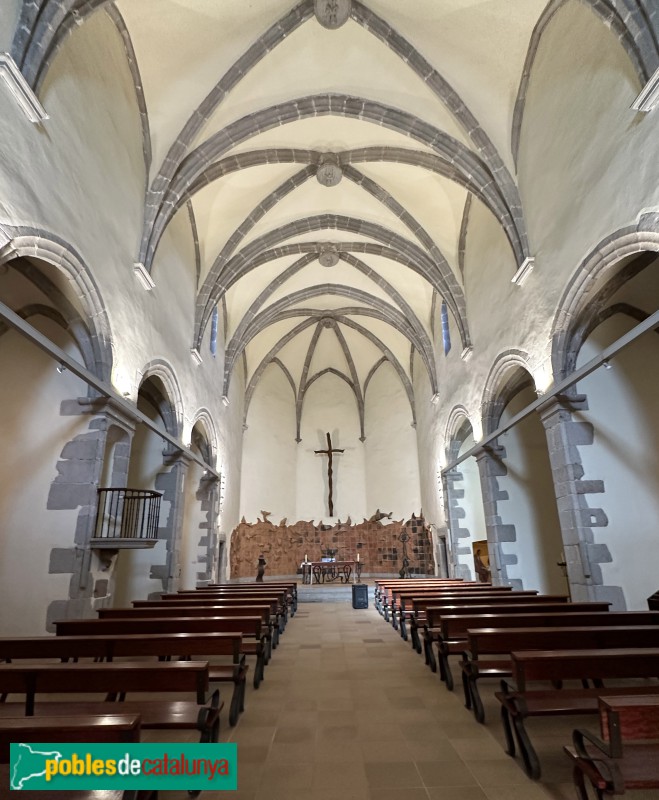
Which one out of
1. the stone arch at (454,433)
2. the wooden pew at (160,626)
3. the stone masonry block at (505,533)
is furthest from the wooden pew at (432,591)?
the stone arch at (454,433)

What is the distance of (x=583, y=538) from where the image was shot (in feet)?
23.6

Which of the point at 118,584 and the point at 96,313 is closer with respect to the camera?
the point at 96,313

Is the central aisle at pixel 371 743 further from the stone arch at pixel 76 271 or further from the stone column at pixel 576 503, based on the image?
the stone arch at pixel 76 271

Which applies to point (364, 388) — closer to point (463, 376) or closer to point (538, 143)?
point (463, 376)

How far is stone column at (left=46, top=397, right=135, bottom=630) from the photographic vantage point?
6.64 metres

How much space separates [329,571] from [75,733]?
1813 cm

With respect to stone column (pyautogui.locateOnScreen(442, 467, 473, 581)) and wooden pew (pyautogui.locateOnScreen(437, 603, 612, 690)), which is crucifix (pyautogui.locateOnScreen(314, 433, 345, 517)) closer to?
stone column (pyautogui.locateOnScreen(442, 467, 473, 581))

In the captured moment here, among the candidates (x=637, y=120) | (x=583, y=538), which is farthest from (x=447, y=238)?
(x=583, y=538)

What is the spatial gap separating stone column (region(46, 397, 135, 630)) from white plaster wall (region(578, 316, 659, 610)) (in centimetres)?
753

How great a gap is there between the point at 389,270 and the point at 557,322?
8.67 metres

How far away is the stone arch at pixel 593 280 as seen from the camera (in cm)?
600

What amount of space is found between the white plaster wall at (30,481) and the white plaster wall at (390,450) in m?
15.0

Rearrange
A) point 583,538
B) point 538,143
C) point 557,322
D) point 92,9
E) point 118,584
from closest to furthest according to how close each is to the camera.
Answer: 1. point 92,9
2. point 583,538
3. point 557,322
4. point 538,143
5. point 118,584

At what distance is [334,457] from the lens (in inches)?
887
